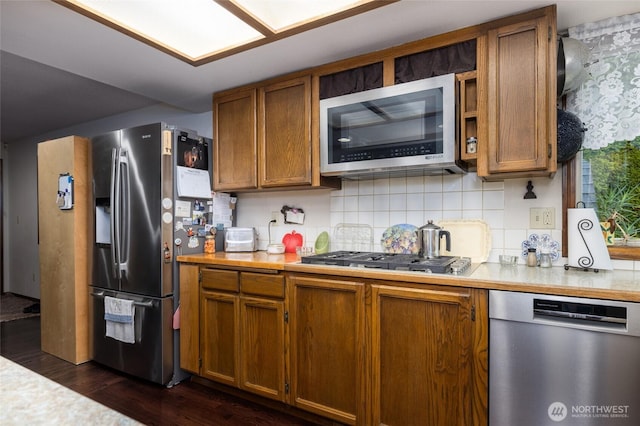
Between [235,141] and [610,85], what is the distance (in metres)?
2.34

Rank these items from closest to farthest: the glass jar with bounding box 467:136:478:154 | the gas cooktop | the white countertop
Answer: the white countertop, the gas cooktop, the glass jar with bounding box 467:136:478:154

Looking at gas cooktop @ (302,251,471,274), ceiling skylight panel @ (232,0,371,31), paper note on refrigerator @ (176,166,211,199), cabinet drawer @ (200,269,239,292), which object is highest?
ceiling skylight panel @ (232,0,371,31)

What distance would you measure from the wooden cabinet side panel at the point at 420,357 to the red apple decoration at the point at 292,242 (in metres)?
1.09

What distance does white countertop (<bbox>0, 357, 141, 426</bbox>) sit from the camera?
54 centimetres

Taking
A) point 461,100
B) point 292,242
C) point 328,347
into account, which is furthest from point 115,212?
point 461,100

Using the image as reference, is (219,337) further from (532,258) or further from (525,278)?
(532,258)

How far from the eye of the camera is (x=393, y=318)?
1.76 meters

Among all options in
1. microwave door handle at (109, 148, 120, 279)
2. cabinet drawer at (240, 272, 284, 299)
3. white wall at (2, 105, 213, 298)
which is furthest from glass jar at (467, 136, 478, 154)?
white wall at (2, 105, 213, 298)

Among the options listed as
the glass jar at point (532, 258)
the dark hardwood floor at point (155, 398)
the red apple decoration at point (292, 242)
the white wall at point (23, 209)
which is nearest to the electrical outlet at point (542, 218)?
the glass jar at point (532, 258)

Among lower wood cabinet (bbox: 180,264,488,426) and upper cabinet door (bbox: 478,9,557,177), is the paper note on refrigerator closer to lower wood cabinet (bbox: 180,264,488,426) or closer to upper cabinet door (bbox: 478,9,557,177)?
lower wood cabinet (bbox: 180,264,488,426)

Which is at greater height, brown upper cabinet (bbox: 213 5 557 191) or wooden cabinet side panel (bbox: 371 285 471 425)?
brown upper cabinet (bbox: 213 5 557 191)

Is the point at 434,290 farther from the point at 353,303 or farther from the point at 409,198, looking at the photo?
the point at 409,198

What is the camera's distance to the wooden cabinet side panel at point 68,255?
2.92 meters

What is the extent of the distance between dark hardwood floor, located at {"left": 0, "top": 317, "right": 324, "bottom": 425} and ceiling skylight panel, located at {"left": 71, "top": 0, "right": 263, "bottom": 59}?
2.21m
